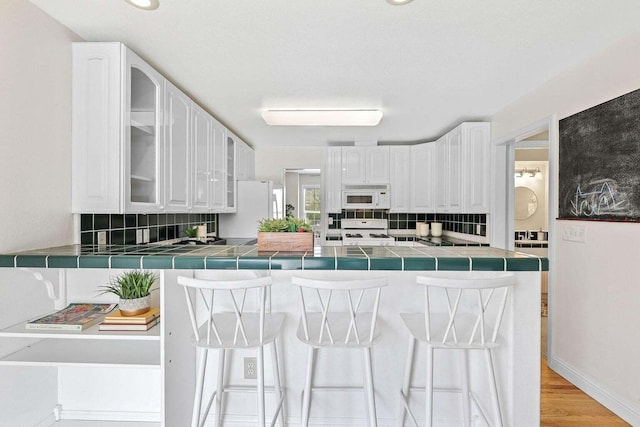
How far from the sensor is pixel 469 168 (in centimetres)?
371

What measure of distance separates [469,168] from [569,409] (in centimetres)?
229

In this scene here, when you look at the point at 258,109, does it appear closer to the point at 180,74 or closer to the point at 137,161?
the point at 180,74

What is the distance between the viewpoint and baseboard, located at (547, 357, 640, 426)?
79.5 inches

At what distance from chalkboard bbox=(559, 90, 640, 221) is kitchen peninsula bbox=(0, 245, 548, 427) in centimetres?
95

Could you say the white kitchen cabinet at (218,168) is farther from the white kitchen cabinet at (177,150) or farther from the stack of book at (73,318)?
the stack of book at (73,318)

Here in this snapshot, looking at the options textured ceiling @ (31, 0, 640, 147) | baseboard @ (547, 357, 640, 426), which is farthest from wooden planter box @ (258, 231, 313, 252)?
baseboard @ (547, 357, 640, 426)

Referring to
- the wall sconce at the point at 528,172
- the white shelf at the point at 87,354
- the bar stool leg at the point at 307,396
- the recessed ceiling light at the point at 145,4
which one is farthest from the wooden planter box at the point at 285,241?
the wall sconce at the point at 528,172

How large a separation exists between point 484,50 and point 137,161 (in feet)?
7.49

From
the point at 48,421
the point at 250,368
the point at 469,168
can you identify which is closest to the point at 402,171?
the point at 469,168

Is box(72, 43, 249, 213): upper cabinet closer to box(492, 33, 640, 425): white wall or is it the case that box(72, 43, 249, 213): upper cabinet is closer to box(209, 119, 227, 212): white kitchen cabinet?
box(209, 119, 227, 212): white kitchen cabinet

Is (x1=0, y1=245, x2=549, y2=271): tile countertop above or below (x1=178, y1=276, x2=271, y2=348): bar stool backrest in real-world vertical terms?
above

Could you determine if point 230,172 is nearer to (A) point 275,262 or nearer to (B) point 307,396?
(A) point 275,262

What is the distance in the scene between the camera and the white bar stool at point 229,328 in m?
1.42

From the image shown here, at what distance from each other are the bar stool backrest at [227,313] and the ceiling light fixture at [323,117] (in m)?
2.07
